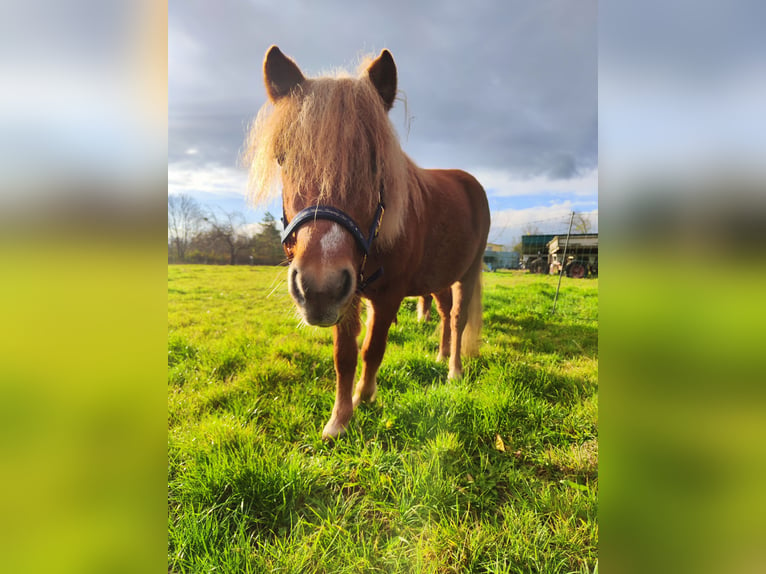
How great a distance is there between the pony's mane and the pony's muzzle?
408 mm

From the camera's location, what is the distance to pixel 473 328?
377cm

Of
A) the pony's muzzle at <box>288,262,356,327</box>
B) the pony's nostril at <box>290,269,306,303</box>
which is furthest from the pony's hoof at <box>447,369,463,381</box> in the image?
the pony's nostril at <box>290,269,306,303</box>

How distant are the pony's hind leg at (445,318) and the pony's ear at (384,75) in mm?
2500

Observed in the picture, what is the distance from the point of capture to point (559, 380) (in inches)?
107

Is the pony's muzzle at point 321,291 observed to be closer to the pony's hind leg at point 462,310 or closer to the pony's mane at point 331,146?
the pony's mane at point 331,146

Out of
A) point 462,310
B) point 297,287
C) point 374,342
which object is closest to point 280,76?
point 297,287

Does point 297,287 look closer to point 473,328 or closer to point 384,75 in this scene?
point 384,75

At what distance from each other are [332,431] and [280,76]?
7.94 feet

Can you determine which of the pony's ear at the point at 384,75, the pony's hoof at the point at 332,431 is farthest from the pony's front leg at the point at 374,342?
the pony's ear at the point at 384,75

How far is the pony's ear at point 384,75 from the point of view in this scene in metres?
1.79

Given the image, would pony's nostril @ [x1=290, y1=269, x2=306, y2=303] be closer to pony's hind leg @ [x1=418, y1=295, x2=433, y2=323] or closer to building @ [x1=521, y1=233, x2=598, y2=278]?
building @ [x1=521, y1=233, x2=598, y2=278]
